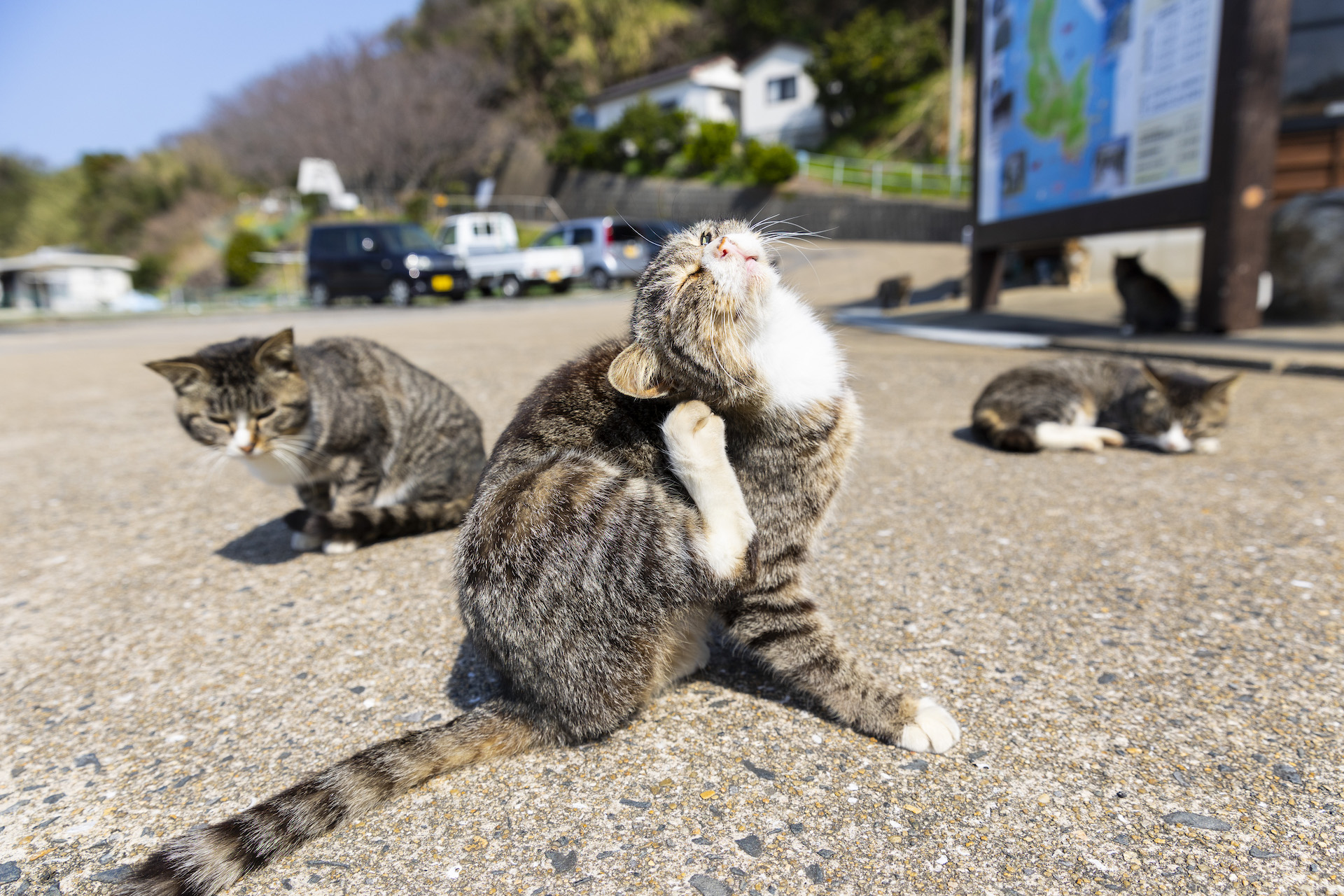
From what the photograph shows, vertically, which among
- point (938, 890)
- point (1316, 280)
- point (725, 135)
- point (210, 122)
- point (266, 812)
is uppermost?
point (210, 122)

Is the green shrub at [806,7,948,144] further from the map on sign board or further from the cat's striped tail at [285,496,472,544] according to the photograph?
the cat's striped tail at [285,496,472,544]

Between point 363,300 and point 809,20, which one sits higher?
point 809,20

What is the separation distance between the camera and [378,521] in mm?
3213

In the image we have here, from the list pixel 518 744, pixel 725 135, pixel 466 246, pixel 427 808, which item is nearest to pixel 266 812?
pixel 427 808

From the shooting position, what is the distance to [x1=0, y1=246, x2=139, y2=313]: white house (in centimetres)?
3809

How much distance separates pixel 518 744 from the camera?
1.90 meters

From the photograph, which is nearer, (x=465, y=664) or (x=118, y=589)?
(x=465, y=664)

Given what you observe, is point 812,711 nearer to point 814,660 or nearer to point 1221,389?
point 814,660

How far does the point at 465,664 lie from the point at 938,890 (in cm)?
151

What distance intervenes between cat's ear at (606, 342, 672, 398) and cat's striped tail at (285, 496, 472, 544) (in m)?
1.71

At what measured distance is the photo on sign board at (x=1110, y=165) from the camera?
7898 millimetres

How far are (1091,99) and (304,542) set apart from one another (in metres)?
9.21

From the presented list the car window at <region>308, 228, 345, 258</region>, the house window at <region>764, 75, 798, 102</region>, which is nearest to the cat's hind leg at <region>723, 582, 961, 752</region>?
the car window at <region>308, 228, 345, 258</region>

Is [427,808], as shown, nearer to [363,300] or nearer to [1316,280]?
[1316,280]
